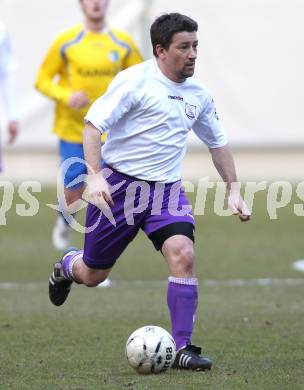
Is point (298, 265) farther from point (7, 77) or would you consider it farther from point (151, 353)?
point (151, 353)

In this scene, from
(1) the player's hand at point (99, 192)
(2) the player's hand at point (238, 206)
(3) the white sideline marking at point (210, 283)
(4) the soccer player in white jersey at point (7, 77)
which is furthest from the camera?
(4) the soccer player in white jersey at point (7, 77)

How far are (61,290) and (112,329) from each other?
1.50 feet

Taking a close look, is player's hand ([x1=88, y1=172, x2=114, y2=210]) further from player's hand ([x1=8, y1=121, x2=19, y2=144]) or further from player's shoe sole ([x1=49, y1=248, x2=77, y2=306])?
player's hand ([x1=8, y1=121, x2=19, y2=144])

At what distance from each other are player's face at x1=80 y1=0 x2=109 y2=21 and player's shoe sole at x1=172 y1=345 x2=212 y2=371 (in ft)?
15.8

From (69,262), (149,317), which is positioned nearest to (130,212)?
(69,262)

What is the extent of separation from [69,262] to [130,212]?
847 millimetres

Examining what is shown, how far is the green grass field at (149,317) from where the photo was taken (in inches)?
240

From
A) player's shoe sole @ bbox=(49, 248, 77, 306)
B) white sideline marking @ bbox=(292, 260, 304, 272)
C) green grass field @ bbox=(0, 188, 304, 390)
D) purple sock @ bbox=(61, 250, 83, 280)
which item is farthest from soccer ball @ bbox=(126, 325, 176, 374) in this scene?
white sideline marking @ bbox=(292, 260, 304, 272)

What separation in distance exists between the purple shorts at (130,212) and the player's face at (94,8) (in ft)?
12.8

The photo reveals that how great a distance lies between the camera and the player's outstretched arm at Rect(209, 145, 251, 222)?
6.80 m

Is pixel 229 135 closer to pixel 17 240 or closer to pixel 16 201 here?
pixel 16 201

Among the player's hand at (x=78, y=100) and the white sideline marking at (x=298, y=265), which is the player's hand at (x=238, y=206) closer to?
the player's hand at (x=78, y=100)

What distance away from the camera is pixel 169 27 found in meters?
6.57

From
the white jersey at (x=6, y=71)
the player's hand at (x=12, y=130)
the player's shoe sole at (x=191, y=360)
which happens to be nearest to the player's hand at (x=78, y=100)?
the player's hand at (x=12, y=130)
